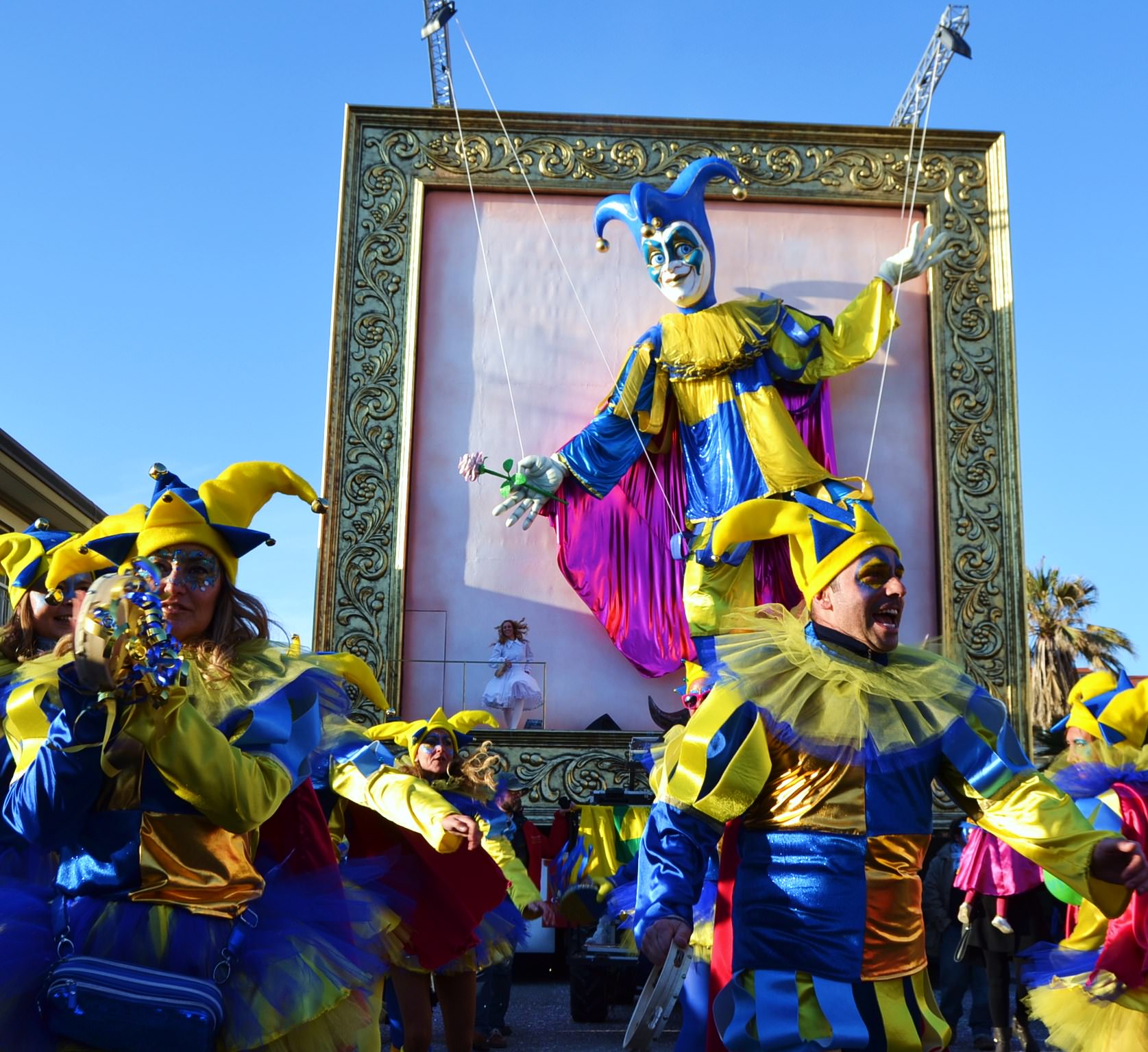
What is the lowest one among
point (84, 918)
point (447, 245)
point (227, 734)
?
point (84, 918)

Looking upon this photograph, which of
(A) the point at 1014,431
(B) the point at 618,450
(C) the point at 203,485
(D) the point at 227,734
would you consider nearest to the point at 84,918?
(D) the point at 227,734

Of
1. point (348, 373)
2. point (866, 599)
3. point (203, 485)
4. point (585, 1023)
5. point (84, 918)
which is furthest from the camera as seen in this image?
point (348, 373)

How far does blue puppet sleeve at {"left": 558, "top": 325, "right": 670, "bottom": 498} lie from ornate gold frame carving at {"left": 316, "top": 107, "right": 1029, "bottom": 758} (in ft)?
5.38

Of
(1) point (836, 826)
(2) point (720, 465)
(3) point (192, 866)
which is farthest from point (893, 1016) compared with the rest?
(2) point (720, 465)

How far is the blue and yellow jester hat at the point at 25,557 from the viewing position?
427 centimetres

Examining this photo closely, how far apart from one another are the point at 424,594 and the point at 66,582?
7.40 m

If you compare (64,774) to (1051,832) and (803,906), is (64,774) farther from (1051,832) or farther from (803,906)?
(1051,832)

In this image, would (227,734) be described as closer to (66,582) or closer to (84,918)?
(84,918)

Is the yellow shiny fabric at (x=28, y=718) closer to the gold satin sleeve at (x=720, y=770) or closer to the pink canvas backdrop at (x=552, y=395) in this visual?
the gold satin sleeve at (x=720, y=770)

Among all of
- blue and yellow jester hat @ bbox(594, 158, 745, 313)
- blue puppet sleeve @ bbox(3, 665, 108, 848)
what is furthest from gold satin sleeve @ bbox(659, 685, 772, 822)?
blue and yellow jester hat @ bbox(594, 158, 745, 313)

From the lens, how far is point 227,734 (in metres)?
3.21

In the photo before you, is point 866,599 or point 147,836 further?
point 866,599

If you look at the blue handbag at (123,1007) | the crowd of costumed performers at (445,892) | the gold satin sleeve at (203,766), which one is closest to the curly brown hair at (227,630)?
the gold satin sleeve at (203,766)

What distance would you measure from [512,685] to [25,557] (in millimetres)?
6548
